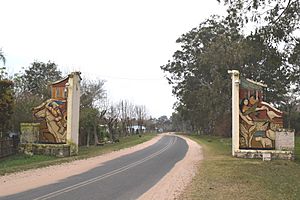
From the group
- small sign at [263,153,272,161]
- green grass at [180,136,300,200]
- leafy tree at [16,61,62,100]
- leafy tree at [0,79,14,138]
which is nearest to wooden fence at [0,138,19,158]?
leafy tree at [0,79,14,138]

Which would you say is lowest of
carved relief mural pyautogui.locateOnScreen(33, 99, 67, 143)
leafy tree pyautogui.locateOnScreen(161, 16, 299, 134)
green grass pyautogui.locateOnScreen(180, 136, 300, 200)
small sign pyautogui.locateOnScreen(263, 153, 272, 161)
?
green grass pyautogui.locateOnScreen(180, 136, 300, 200)

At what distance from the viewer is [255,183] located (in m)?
15.1

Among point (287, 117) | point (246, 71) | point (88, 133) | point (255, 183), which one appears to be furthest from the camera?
point (287, 117)

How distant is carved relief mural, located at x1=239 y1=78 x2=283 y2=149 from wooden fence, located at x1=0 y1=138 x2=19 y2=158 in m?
16.4

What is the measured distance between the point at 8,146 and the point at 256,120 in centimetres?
1765

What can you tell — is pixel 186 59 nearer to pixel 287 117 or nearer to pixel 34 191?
pixel 287 117

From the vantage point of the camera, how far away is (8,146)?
28609mm

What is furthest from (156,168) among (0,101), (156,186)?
(0,101)

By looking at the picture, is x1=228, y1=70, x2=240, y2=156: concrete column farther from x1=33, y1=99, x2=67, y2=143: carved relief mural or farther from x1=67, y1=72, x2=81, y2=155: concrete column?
x1=33, y1=99, x2=67, y2=143: carved relief mural

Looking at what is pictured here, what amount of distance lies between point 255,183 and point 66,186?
6955 mm

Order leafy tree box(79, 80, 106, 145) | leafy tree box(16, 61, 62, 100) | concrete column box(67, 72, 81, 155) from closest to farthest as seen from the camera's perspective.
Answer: concrete column box(67, 72, 81, 155), leafy tree box(79, 80, 106, 145), leafy tree box(16, 61, 62, 100)

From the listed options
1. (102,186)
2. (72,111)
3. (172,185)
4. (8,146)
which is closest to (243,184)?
(172,185)

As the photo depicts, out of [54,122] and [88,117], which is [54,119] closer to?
[54,122]

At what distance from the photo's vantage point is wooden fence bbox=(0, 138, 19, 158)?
2736 centimetres
